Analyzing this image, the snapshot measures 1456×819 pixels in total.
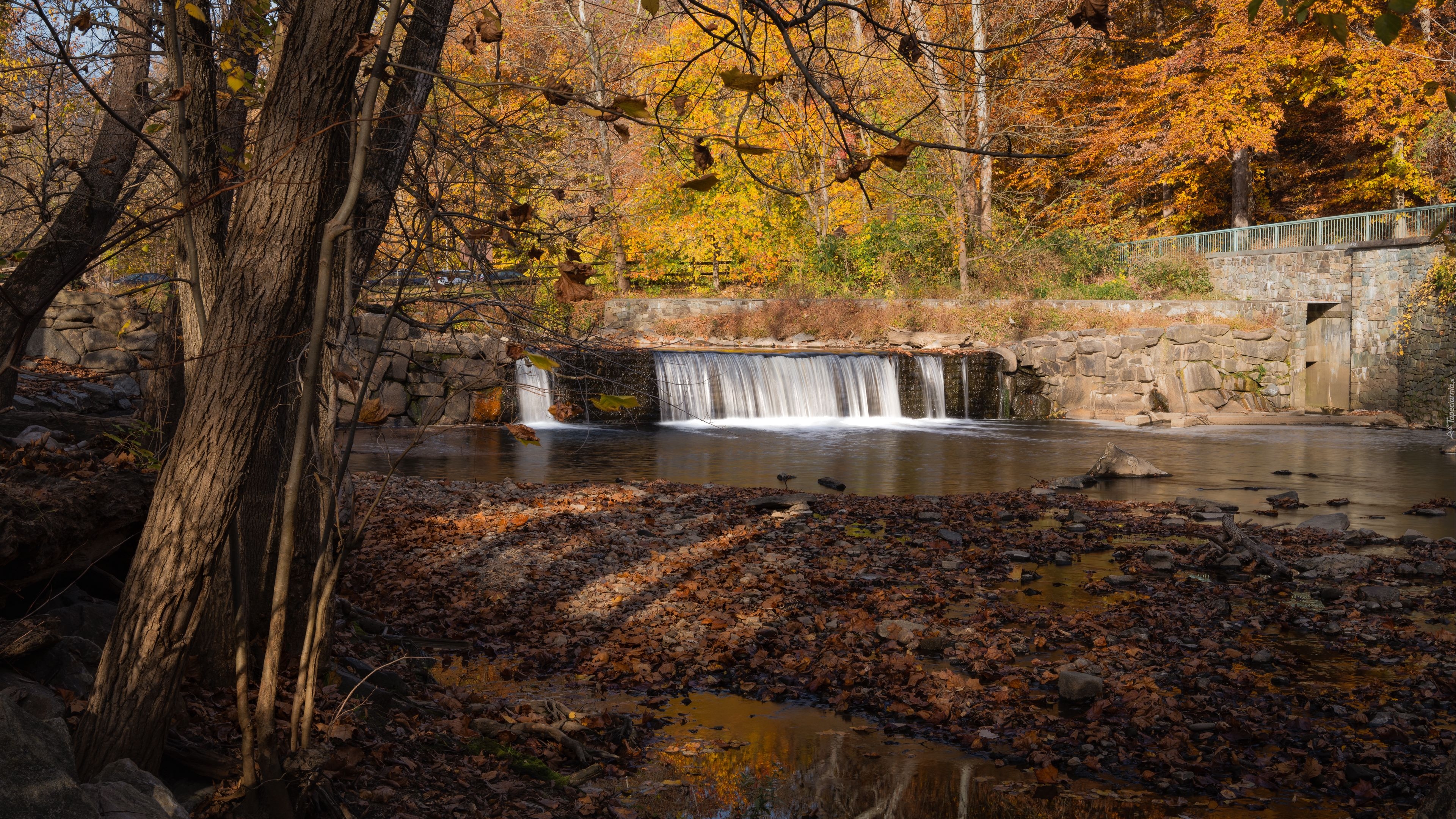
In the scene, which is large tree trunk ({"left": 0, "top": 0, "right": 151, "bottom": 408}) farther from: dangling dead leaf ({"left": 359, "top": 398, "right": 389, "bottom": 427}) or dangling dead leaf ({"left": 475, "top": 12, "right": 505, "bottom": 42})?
dangling dead leaf ({"left": 475, "top": 12, "right": 505, "bottom": 42})

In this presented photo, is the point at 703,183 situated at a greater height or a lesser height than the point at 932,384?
greater

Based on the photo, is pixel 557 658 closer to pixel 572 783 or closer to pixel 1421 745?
pixel 572 783

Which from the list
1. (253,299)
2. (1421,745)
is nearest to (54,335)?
(253,299)

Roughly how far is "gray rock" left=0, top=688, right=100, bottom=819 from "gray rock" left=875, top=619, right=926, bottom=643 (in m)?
4.44

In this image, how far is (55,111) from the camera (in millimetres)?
7527

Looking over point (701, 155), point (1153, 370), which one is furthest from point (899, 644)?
point (1153, 370)

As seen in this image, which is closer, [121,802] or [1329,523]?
[121,802]

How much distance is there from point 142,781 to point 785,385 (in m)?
17.6

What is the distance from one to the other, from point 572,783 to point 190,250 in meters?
2.32

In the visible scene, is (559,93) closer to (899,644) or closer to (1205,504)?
(899,644)

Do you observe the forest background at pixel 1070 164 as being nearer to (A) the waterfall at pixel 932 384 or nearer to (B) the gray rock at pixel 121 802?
(A) the waterfall at pixel 932 384

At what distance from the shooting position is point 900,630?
5.93 m

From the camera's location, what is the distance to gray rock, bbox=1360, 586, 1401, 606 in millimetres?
6859

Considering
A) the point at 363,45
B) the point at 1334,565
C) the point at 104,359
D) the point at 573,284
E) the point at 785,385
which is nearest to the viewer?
the point at 573,284
